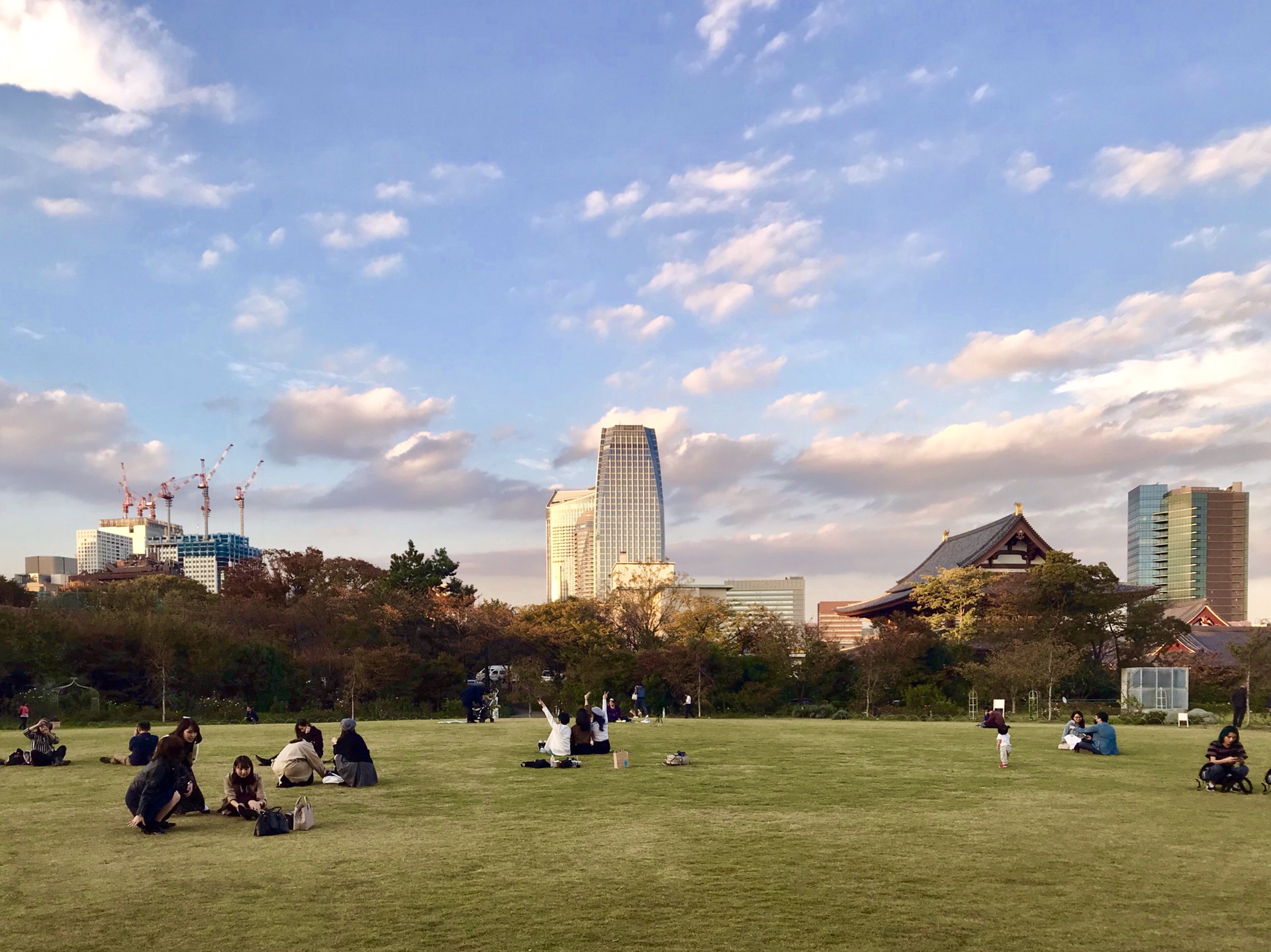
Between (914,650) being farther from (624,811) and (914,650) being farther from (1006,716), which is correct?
(624,811)

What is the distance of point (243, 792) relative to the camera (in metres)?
11.3

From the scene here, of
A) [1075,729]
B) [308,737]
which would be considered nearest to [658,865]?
[308,737]

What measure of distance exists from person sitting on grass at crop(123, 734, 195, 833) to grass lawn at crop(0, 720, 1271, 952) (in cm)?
20

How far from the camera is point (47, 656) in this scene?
34.4m

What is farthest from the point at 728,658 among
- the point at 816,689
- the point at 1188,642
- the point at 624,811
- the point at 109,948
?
the point at 109,948

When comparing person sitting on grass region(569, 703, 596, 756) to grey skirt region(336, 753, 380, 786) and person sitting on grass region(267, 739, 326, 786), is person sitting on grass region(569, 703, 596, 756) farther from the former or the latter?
person sitting on grass region(267, 739, 326, 786)

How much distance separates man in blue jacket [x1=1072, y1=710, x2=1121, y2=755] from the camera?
1973 cm

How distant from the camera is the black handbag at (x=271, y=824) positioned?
405 inches

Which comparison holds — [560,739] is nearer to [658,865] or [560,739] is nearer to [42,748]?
[658,865]

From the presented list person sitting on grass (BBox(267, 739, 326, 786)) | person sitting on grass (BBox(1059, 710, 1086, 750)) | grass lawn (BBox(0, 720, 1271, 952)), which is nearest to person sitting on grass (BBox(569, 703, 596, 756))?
grass lawn (BBox(0, 720, 1271, 952))

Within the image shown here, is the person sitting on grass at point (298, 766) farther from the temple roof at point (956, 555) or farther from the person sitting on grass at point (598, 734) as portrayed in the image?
the temple roof at point (956, 555)

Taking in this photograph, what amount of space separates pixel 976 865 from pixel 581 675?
36.5 m

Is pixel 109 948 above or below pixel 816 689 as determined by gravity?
above

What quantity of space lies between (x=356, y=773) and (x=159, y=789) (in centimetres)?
402
